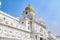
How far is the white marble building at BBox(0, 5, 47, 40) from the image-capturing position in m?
21.8

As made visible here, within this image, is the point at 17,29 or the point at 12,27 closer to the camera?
the point at 12,27

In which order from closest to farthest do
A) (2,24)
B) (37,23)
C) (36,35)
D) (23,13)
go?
(2,24)
(36,35)
(37,23)
(23,13)

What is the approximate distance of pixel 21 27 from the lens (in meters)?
27.9

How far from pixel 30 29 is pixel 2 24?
43.4 feet

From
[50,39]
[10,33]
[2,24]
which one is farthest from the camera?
[50,39]

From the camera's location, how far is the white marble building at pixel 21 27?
21.8m

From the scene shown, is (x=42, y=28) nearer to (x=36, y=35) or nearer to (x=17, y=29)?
(x=36, y=35)

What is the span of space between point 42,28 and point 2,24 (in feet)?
62.7

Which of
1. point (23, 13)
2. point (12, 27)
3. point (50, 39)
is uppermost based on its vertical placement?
point (23, 13)

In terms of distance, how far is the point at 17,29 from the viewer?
2622 centimetres

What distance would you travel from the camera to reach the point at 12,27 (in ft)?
79.2

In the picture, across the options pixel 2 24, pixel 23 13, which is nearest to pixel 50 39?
pixel 23 13

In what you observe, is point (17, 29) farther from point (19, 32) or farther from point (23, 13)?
point (23, 13)

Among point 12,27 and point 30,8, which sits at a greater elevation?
point 30,8
